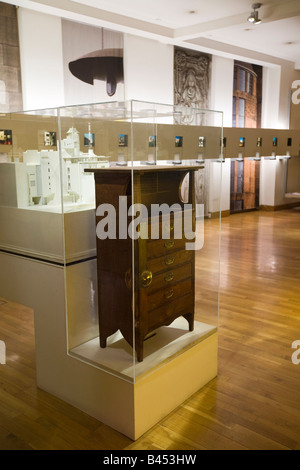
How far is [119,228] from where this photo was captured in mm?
2312

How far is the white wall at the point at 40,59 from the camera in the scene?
629 cm

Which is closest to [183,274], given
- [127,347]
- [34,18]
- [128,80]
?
[127,347]

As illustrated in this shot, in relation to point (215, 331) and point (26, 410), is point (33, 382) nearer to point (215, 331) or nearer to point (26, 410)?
point (26, 410)

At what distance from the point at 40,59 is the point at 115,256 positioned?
16.9ft

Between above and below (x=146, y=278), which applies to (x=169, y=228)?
above

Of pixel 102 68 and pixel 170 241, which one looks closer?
pixel 170 241

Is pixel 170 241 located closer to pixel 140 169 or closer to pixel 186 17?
pixel 140 169

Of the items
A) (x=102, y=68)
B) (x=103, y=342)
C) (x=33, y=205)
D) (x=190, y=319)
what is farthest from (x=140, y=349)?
(x=102, y=68)

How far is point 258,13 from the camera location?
23.5 ft

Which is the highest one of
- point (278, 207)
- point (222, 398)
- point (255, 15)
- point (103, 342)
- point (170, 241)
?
point (255, 15)

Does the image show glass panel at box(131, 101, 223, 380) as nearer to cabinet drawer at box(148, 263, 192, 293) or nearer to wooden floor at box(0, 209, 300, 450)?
cabinet drawer at box(148, 263, 192, 293)

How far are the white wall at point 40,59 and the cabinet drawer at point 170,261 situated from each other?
465 cm

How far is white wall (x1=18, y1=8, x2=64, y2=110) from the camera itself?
6.29 metres

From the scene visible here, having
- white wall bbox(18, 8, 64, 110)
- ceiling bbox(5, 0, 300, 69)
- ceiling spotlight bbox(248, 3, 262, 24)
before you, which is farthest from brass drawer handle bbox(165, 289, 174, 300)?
ceiling spotlight bbox(248, 3, 262, 24)
